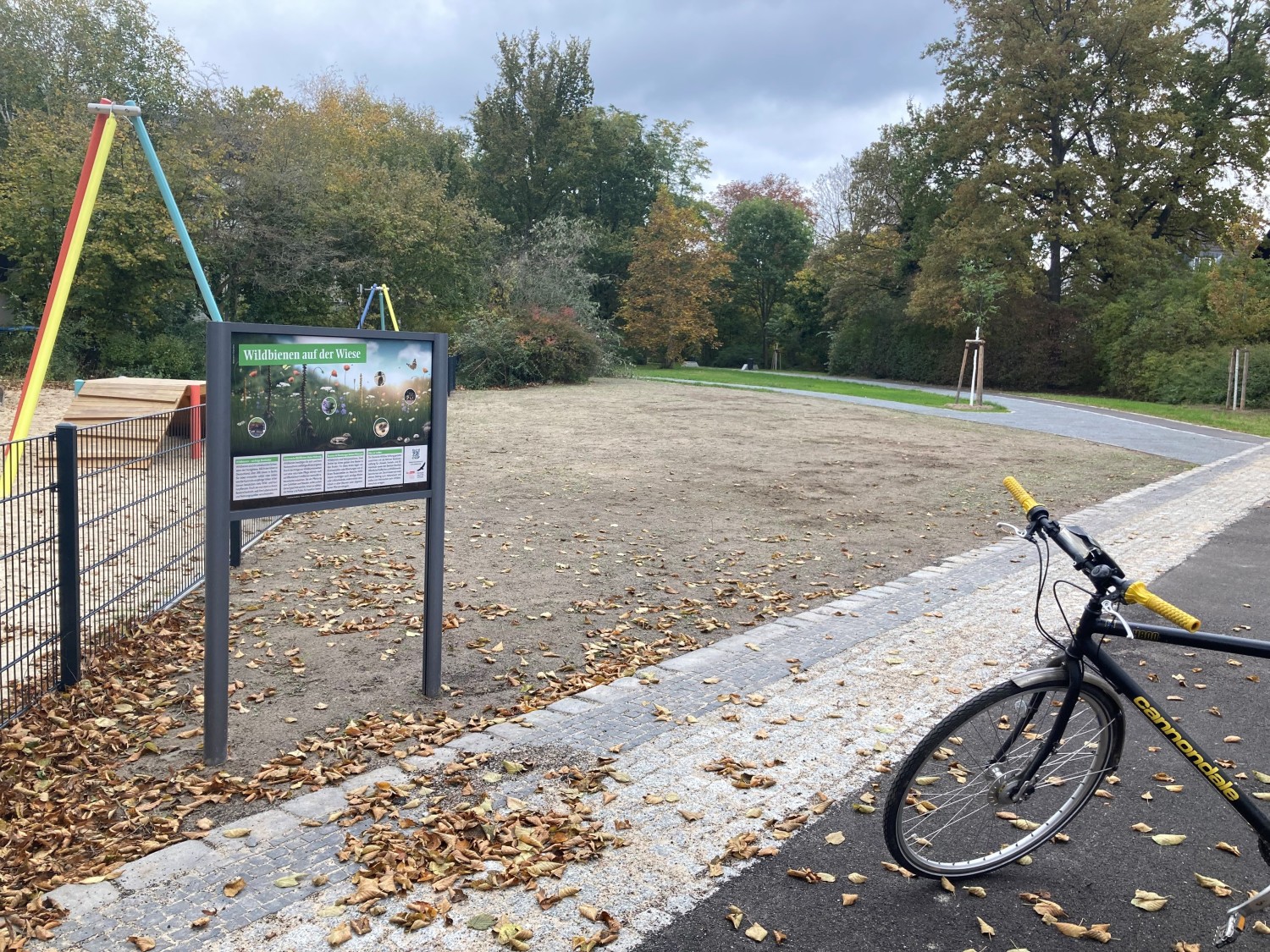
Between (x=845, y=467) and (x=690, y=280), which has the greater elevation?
(x=690, y=280)

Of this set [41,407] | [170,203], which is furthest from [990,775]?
[41,407]

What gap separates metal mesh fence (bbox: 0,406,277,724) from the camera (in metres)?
4.57

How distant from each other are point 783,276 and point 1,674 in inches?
2115

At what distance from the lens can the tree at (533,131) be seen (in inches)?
1742

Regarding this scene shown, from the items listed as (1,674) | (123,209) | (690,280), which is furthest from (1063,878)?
(690,280)

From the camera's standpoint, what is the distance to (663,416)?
20.7 m

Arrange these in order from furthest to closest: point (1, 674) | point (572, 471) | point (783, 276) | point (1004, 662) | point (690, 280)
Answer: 1. point (783, 276)
2. point (690, 280)
3. point (572, 471)
4. point (1004, 662)
5. point (1, 674)

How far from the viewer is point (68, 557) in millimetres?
4645

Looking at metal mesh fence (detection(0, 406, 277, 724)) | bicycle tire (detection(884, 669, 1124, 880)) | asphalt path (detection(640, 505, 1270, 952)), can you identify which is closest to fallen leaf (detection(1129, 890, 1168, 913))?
asphalt path (detection(640, 505, 1270, 952))

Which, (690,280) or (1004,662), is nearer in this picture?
(1004,662)

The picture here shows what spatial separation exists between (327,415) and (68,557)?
1.60m

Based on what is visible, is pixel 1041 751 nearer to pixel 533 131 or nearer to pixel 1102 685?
pixel 1102 685

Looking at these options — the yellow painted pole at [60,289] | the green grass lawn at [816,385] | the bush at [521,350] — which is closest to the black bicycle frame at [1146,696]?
the yellow painted pole at [60,289]

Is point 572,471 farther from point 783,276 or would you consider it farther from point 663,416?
point 783,276
